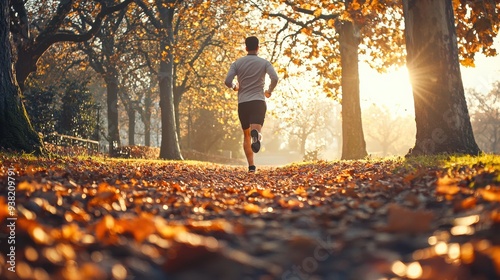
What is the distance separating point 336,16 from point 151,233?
49.3 ft

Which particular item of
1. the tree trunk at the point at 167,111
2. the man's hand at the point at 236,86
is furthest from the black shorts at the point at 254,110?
the tree trunk at the point at 167,111

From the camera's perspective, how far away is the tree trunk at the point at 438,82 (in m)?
8.90

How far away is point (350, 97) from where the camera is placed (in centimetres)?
1647

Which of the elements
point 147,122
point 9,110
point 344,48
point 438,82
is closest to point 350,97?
point 344,48

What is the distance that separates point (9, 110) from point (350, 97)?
10.4 m

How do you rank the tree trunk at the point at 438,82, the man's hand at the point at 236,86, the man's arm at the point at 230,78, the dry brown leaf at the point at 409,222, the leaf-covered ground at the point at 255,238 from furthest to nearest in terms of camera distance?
the man's hand at the point at 236,86 → the man's arm at the point at 230,78 → the tree trunk at the point at 438,82 → the dry brown leaf at the point at 409,222 → the leaf-covered ground at the point at 255,238

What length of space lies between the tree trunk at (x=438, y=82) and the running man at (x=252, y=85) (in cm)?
271

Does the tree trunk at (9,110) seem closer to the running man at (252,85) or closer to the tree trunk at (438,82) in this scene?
the running man at (252,85)

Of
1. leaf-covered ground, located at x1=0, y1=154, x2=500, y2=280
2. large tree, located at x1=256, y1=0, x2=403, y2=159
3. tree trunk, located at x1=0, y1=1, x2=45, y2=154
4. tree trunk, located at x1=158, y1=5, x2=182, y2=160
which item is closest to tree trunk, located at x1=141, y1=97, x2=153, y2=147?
tree trunk, located at x1=158, y1=5, x2=182, y2=160

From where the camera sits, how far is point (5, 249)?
8.57 ft

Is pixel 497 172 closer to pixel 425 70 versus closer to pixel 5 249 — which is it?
pixel 5 249

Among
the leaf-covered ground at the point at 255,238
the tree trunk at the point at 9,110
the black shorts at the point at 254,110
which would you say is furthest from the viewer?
the black shorts at the point at 254,110

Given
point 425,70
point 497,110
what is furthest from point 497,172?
point 497,110

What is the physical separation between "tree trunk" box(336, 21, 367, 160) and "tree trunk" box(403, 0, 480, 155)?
696 cm
